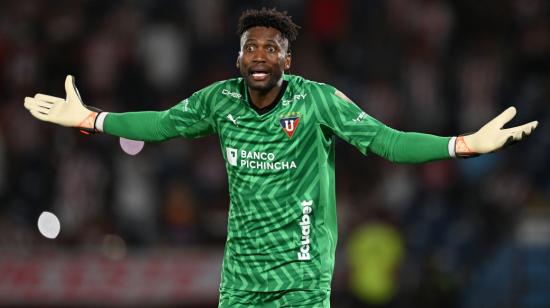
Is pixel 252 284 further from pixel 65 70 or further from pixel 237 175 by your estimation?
pixel 65 70

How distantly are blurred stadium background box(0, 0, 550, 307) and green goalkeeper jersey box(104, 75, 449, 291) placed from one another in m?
5.95

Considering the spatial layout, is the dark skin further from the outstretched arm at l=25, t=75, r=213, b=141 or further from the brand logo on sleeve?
the outstretched arm at l=25, t=75, r=213, b=141

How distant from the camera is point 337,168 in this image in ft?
42.3

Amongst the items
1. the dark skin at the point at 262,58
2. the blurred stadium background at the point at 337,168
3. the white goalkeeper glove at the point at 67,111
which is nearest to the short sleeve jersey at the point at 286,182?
the dark skin at the point at 262,58

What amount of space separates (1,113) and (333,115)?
8.06 metres

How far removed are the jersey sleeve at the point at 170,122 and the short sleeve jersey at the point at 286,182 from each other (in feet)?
0.69

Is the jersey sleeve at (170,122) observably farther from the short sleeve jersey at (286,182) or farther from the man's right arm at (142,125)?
the short sleeve jersey at (286,182)

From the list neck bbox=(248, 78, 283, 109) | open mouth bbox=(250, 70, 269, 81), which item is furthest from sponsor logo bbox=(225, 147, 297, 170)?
open mouth bbox=(250, 70, 269, 81)

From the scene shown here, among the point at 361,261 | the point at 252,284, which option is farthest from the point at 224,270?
the point at 361,261

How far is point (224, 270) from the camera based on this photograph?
20.1ft

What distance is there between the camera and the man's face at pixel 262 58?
5859mm

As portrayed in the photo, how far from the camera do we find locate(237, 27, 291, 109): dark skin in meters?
5.86

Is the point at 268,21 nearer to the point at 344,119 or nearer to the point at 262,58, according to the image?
the point at 262,58

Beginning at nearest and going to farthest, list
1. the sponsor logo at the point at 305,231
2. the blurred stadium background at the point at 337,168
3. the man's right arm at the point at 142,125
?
the sponsor logo at the point at 305,231, the man's right arm at the point at 142,125, the blurred stadium background at the point at 337,168
